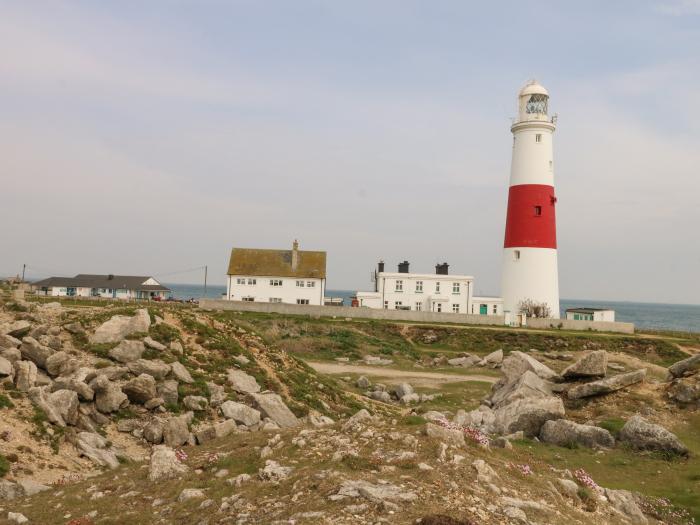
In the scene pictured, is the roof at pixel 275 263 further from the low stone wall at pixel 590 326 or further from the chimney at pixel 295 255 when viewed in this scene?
the low stone wall at pixel 590 326

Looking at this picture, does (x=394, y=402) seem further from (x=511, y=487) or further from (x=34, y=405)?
(x=511, y=487)

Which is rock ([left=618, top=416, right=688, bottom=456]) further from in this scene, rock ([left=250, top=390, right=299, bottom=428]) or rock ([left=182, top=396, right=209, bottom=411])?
rock ([left=182, top=396, right=209, bottom=411])

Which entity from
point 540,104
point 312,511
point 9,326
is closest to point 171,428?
point 9,326

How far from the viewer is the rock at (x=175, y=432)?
728 inches

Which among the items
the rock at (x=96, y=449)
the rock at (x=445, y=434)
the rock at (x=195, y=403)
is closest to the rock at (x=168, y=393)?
the rock at (x=195, y=403)

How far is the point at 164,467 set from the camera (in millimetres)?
13352

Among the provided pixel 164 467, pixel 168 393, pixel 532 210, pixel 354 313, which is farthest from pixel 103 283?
pixel 164 467

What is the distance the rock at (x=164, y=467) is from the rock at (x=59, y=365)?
9082 millimetres

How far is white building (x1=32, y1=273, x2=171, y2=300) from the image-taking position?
98500mm

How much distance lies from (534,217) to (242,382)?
149 feet

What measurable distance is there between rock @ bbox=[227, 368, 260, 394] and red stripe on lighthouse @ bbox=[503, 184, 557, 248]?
4361cm

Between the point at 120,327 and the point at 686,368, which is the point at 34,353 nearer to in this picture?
the point at 120,327

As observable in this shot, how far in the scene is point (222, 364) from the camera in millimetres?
26625

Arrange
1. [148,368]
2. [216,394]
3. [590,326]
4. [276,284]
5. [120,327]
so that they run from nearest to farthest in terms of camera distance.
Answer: [148,368] → [216,394] → [120,327] → [590,326] → [276,284]
